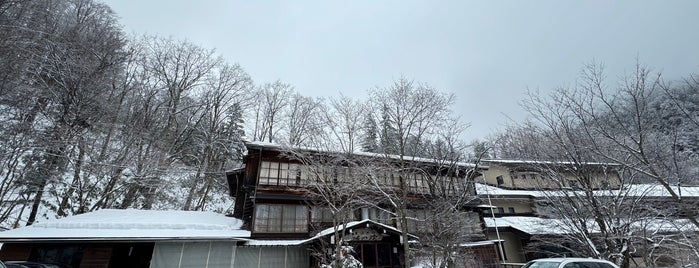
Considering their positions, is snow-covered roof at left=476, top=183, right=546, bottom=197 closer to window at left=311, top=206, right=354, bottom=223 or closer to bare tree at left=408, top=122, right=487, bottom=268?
bare tree at left=408, top=122, right=487, bottom=268

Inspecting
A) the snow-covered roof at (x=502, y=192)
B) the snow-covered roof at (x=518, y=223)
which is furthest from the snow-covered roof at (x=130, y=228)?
the snow-covered roof at (x=502, y=192)

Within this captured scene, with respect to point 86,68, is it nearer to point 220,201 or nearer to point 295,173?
point 295,173

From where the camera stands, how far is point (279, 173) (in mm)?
19078

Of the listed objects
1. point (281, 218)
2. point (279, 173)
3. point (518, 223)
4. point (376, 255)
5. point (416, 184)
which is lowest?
point (376, 255)

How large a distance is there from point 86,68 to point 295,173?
41.1 ft

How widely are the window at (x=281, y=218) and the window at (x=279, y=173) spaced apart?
147 cm

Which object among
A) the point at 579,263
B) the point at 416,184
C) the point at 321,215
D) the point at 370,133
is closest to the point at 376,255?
the point at 321,215

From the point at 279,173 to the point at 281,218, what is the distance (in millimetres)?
2841

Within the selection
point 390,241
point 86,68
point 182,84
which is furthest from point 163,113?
point 390,241

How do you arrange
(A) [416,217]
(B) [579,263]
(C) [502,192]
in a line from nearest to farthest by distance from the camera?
(B) [579,263], (A) [416,217], (C) [502,192]

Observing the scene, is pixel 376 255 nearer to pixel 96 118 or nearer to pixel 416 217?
pixel 416 217

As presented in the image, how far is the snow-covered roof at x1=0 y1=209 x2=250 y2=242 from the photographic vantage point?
12.5 m

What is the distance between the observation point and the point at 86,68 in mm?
15531

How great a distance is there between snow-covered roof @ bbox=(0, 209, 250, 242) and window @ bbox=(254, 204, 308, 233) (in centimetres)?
114
